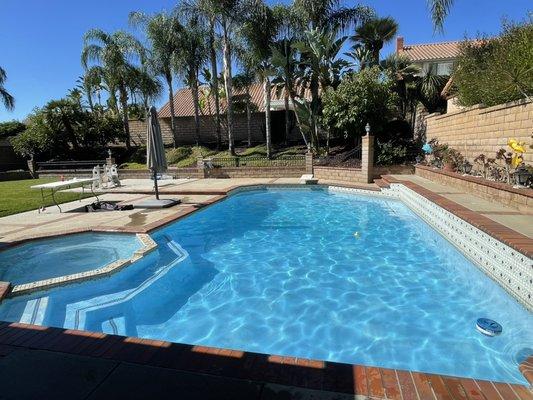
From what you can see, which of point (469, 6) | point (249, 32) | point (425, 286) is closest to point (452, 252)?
point (425, 286)

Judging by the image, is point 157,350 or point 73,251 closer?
point 157,350

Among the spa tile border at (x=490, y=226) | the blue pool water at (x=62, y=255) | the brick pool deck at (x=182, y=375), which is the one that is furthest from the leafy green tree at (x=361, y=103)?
the brick pool deck at (x=182, y=375)

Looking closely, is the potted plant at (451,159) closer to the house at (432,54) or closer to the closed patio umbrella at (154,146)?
the closed patio umbrella at (154,146)

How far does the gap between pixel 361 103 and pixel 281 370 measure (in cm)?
1746

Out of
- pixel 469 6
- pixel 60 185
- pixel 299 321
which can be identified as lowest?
pixel 299 321

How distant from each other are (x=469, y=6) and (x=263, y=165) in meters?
13.6

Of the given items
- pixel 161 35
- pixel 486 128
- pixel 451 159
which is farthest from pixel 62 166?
pixel 486 128

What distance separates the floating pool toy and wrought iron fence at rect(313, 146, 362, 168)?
542 inches

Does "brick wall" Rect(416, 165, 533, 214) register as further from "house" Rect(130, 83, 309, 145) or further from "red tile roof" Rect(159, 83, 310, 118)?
"red tile roof" Rect(159, 83, 310, 118)

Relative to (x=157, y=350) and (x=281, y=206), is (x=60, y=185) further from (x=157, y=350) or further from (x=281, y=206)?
(x=157, y=350)

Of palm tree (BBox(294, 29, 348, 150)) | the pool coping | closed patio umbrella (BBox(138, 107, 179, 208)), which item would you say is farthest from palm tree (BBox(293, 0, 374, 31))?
the pool coping

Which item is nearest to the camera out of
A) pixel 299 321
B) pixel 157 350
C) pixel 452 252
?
pixel 157 350

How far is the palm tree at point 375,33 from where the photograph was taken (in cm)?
2269

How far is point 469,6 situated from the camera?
8406mm
